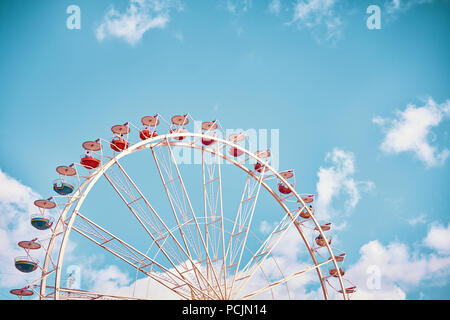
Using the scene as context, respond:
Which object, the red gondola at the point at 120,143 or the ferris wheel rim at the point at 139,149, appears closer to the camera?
the ferris wheel rim at the point at 139,149

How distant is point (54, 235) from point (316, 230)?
1454 centimetres

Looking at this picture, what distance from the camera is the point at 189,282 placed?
1917cm

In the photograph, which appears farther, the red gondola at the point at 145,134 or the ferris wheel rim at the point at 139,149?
the red gondola at the point at 145,134

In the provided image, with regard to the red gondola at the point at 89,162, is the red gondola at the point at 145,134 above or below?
above

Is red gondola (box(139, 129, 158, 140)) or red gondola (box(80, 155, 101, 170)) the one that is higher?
red gondola (box(139, 129, 158, 140))

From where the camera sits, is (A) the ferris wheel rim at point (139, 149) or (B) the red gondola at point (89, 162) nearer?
(A) the ferris wheel rim at point (139, 149)

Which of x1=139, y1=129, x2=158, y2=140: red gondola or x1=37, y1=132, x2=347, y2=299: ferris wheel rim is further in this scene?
x1=139, y1=129, x2=158, y2=140: red gondola

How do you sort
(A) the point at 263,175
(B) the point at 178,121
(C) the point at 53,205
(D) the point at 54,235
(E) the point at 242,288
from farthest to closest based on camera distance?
1. (A) the point at 263,175
2. (B) the point at 178,121
3. (E) the point at 242,288
4. (C) the point at 53,205
5. (D) the point at 54,235

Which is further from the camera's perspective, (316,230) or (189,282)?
(316,230)
